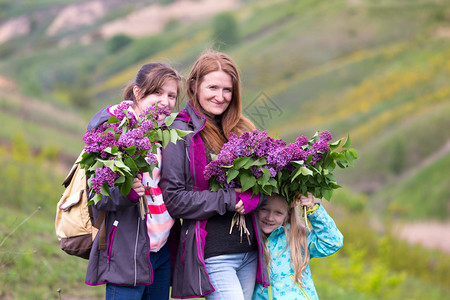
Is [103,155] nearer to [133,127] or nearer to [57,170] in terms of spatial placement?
[133,127]

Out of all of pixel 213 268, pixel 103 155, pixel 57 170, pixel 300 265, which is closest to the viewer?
pixel 103 155

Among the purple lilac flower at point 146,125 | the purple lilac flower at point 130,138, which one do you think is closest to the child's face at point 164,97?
the purple lilac flower at point 146,125

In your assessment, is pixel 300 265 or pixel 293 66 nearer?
pixel 300 265

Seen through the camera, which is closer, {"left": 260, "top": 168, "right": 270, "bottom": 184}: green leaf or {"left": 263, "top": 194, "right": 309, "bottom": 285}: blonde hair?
{"left": 260, "top": 168, "right": 270, "bottom": 184}: green leaf

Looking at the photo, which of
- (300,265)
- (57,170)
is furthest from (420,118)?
(300,265)

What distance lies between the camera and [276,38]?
155 feet

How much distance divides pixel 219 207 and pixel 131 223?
530mm

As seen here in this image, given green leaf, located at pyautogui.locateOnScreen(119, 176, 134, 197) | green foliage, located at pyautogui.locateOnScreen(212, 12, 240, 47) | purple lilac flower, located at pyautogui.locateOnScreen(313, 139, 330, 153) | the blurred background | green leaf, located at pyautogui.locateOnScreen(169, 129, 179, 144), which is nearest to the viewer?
green leaf, located at pyautogui.locateOnScreen(119, 176, 134, 197)

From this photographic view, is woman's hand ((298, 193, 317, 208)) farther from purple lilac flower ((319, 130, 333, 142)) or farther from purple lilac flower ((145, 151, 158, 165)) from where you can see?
purple lilac flower ((145, 151, 158, 165))

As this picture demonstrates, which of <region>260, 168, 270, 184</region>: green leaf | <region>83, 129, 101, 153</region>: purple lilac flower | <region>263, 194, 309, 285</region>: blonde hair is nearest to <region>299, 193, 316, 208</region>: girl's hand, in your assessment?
<region>263, 194, 309, 285</region>: blonde hair

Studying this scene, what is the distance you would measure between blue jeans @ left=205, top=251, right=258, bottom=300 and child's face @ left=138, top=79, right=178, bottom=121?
1.03 meters

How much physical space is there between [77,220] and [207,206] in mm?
771

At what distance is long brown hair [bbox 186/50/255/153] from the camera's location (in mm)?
3574

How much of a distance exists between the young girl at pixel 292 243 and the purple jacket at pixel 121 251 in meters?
0.86
